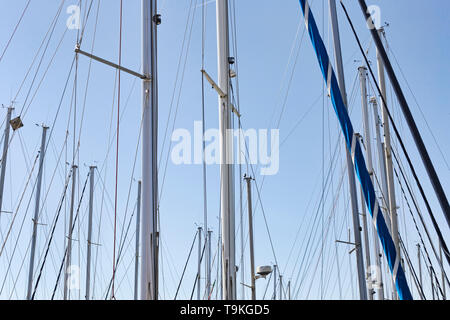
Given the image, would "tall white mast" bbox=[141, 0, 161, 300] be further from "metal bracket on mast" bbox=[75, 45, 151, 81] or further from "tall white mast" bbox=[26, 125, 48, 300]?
"tall white mast" bbox=[26, 125, 48, 300]

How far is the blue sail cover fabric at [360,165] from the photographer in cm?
701

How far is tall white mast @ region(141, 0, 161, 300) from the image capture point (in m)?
8.60

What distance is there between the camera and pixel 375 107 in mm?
20484

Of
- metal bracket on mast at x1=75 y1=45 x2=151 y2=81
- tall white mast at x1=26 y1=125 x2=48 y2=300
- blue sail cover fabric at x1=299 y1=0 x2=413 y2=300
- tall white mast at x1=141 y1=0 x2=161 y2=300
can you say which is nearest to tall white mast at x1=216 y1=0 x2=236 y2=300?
tall white mast at x1=141 y1=0 x2=161 y2=300

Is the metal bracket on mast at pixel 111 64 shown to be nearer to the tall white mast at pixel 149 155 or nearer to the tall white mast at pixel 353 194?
the tall white mast at pixel 149 155

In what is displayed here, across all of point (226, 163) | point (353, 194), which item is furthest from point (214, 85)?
point (353, 194)

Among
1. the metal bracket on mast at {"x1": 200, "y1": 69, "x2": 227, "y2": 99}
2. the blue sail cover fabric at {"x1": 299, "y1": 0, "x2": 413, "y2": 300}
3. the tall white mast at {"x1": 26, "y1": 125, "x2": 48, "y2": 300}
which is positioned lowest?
the blue sail cover fabric at {"x1": 299, "y1": 0, "x2": 413, "y2": 300}

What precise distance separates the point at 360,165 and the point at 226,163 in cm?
332

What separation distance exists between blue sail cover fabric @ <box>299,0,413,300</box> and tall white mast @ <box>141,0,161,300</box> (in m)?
3.07

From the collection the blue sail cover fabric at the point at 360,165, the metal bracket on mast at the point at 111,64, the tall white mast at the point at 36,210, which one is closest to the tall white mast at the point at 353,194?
the blue sail cover fabric at the point at 360,165

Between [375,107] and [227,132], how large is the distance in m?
11.3

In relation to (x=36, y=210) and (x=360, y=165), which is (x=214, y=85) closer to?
(x=360, y=165)

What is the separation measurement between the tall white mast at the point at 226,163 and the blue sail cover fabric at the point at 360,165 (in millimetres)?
2988
